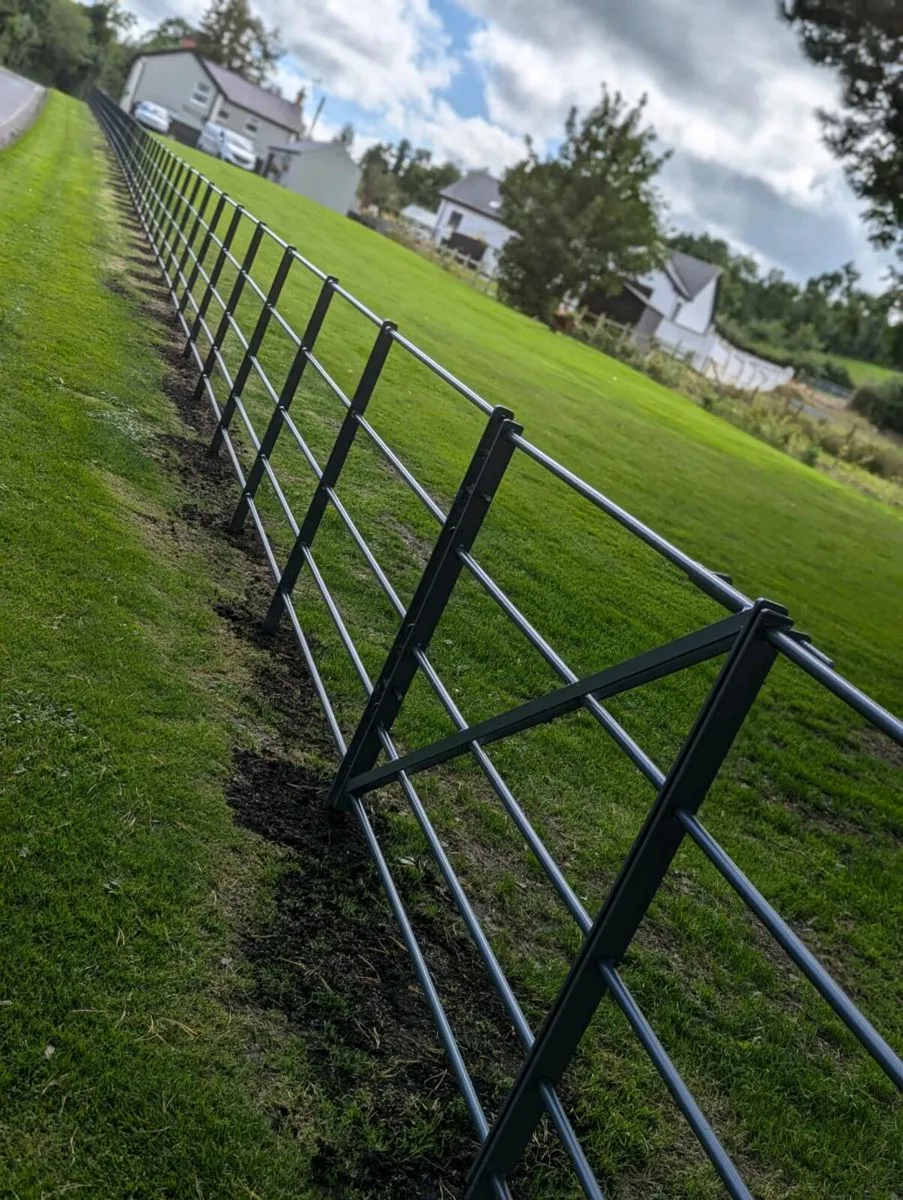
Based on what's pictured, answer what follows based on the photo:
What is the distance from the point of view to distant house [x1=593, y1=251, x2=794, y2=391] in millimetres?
69562

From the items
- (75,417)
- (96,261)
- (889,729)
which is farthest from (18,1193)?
(96,261)

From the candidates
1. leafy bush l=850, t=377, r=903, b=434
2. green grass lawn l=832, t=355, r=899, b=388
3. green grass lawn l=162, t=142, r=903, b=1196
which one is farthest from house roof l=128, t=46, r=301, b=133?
green grass lawn l=162, t=142, r=903, b=1196

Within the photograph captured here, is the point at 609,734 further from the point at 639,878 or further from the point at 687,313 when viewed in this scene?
the point at 687,313

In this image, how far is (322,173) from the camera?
7406 centimetres

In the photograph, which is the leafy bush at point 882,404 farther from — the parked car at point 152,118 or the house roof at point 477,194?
the parked car at point 152,118

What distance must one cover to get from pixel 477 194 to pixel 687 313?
70.7 ft

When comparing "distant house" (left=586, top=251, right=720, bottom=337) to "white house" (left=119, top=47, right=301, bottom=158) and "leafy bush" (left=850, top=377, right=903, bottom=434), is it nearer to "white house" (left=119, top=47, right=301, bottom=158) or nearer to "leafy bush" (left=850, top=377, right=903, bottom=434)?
"leafy bush" (left=850, top=377, right=903, bottom=434)

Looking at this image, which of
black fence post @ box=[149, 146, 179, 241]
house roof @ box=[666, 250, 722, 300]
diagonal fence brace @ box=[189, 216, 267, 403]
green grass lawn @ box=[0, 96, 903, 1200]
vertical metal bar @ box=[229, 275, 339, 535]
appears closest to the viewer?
green grass lawn @ box=[0, 96, 903, 1200]

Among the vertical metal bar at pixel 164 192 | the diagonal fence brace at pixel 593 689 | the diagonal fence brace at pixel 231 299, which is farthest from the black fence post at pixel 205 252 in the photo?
the diagonal fence brace at pixel 593 689

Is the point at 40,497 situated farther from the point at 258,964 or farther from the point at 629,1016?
the point at 629,1016

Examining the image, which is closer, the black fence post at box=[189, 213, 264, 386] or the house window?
the black fence post at box=[189, 213, 264, 386]

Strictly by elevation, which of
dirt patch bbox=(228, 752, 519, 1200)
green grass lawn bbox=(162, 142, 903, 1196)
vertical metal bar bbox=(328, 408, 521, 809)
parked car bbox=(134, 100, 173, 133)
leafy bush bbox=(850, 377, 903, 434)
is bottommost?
dirt patch bbox=(228, 752, 519, 1200)

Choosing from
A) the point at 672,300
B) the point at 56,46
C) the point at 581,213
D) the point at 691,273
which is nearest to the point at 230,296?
the point at 581,213

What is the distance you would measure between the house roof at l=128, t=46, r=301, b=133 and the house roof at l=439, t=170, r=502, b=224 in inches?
500
